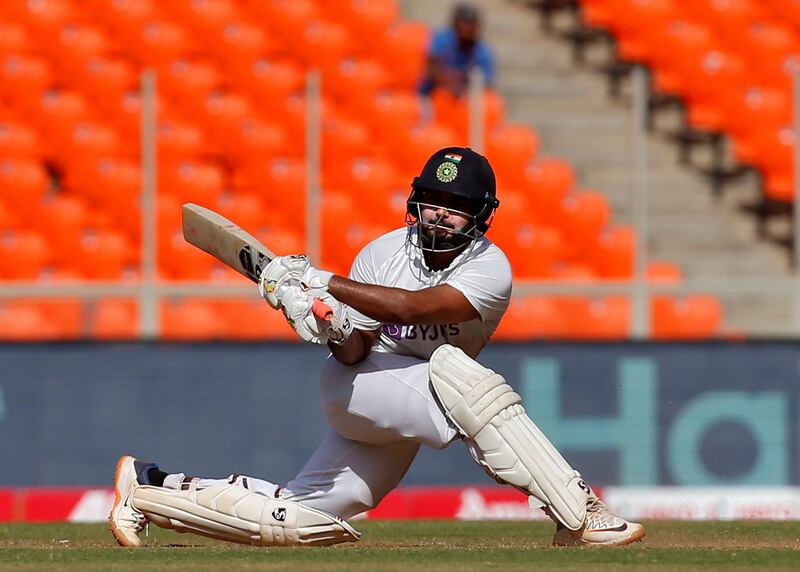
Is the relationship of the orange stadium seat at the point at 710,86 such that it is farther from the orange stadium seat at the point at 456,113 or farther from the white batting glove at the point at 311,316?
the white batting glove at the point at 311,316

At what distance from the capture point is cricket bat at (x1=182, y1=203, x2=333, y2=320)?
5.52 meters

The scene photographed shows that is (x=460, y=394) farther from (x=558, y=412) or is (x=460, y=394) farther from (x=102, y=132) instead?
(x=102, y=132)

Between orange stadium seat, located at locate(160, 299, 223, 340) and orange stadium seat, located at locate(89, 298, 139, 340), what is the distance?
0.18 metres

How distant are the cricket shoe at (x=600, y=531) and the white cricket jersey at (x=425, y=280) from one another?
74cm

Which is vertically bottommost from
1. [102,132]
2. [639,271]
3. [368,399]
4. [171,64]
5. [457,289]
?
[368,399]

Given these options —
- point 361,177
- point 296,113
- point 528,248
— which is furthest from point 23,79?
point 528,248

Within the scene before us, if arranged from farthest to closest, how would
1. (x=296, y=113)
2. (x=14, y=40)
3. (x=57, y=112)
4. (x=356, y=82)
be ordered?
(x=14, y=40) → (x=356, y=82) → (x=57, y=112) → (x=296, y=113)

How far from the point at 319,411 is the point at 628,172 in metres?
2.45

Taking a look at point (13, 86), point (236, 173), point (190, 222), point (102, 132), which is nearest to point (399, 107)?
point (236, 173)

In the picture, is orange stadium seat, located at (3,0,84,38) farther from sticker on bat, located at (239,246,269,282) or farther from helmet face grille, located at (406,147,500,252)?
helmet face grille, located at (406,147,500,252)

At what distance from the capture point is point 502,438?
527cm

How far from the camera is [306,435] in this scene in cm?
950

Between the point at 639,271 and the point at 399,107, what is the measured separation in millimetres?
2096

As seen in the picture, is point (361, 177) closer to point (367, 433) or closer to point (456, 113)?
point (456, 113)
